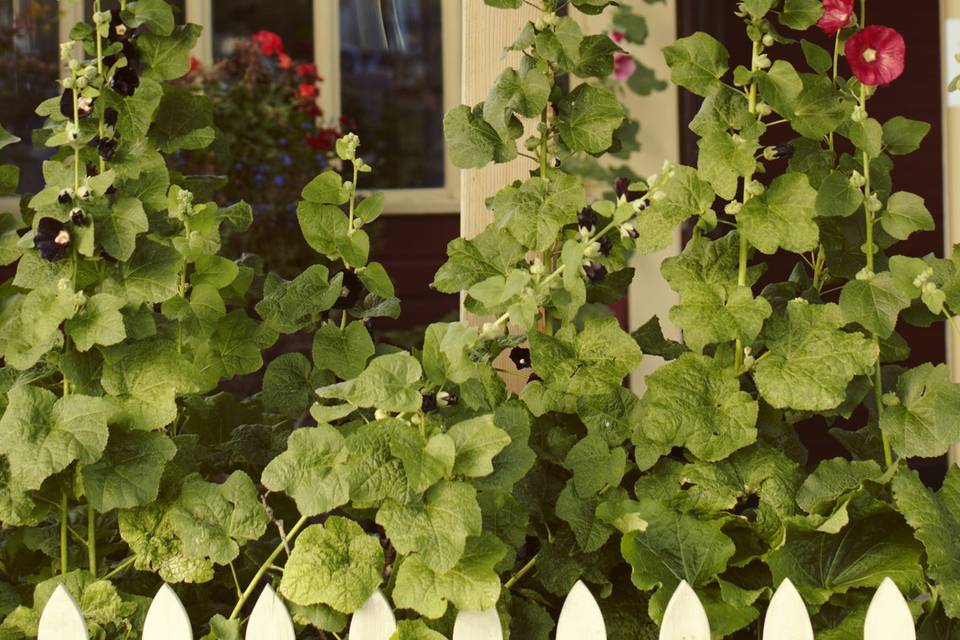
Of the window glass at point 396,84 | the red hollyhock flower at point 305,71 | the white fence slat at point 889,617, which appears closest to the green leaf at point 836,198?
the white fence slat at point 889,617

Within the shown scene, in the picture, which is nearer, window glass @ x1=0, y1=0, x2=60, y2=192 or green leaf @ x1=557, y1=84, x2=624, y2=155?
green leaf @ x1=557, y1=84, x2=624, y2=155

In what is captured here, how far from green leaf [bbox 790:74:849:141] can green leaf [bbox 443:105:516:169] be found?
0.96 ft

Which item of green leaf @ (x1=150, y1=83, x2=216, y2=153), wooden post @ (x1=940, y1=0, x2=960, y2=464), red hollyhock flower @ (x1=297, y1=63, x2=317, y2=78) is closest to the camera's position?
green leaf @ (x1=150, y1=83, x2=216, y2=153)

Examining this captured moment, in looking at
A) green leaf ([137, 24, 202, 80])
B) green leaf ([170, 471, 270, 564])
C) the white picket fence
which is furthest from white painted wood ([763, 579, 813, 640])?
green leaf ([137, 24, 202, 80])

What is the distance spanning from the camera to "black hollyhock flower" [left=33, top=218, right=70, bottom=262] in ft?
3.67

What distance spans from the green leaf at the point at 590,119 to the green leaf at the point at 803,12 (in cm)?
19

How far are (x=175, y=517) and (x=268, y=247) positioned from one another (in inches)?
132

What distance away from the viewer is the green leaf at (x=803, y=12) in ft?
4.03

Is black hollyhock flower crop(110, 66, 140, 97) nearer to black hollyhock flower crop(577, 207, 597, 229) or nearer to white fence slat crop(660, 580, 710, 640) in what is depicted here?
black hollyhock flower crop(577, 207, 597, 229)

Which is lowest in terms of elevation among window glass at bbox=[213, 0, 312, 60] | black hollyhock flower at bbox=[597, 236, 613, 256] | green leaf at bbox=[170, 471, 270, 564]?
green leaf at bbox=[170, 471, 270, 564]

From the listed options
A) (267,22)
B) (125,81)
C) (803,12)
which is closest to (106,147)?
(125,81)

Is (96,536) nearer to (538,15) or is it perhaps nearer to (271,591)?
(271,591)

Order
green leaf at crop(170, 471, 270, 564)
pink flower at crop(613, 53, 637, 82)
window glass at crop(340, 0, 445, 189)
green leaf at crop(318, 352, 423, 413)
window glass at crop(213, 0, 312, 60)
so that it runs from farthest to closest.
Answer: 1. window glass at crop(340, 0, 445, 189)
2. window glass at crop(213, 0, 312, 60)
3. pink flower at crop(613, 53, 637, 82)
4. green leaf at crop(170, 471, 270, 564)
5. green leaf at crop(318, 352, 423, 413)

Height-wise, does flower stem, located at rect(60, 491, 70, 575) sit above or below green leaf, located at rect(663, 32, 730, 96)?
below
